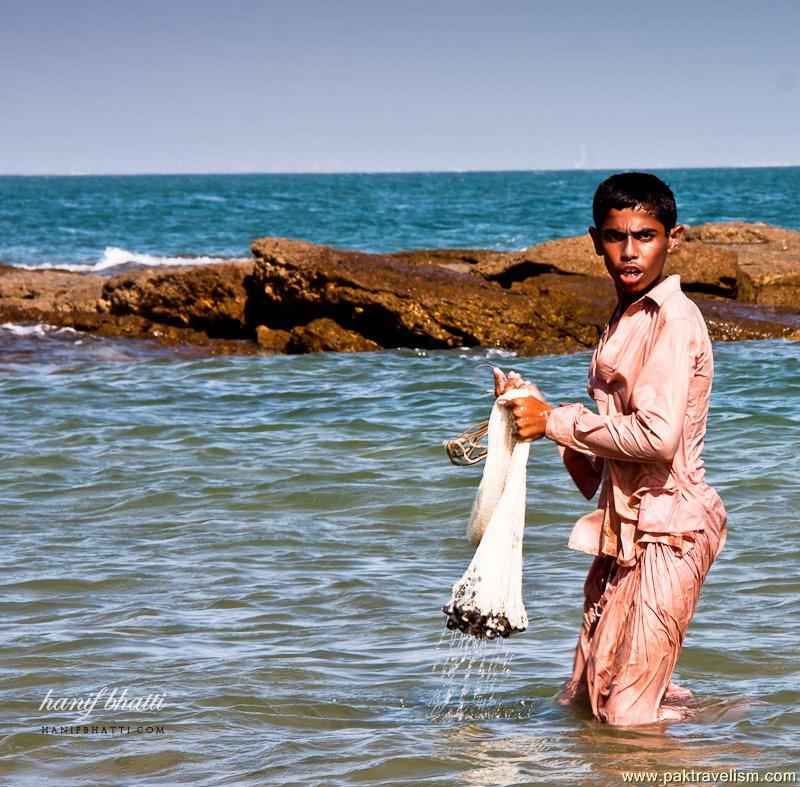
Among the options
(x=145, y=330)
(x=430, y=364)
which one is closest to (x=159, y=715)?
(x=430, y=364)

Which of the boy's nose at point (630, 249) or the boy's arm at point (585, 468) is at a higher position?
the boy's nose at point (630, 249)

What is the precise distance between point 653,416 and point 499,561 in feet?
2.20

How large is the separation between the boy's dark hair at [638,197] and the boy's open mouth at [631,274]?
138mm

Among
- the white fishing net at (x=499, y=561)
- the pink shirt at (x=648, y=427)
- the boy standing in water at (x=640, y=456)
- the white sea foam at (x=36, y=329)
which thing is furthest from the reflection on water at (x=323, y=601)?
the white sea foam at (x=36, y=329)

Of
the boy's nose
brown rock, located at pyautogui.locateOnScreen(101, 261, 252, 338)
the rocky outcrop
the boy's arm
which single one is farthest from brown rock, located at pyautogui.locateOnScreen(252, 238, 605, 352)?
the boy's nose

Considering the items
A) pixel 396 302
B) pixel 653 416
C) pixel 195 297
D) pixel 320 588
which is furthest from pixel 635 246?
pixel 195 297

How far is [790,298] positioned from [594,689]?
12.6 metres

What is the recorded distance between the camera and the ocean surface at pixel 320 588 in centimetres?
407

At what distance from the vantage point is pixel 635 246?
11.6 ft

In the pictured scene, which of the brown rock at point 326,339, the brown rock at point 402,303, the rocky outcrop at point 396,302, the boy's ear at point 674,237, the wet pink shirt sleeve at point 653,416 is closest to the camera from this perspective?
the wet pink shirt sleeve at point 653,416

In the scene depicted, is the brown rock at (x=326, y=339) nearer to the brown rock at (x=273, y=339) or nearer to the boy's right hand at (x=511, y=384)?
the brown rock at (x=273, y=339)

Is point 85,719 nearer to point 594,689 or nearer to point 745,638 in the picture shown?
point 594,689

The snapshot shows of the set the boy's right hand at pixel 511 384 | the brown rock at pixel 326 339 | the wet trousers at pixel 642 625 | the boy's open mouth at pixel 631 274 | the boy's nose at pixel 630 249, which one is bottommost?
the brown rock at pixel 326 339

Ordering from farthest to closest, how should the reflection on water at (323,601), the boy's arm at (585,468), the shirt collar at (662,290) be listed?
the reflection on water at (323,601) < the boy's arm at (585,468) < the shirt collar at (662,290)
